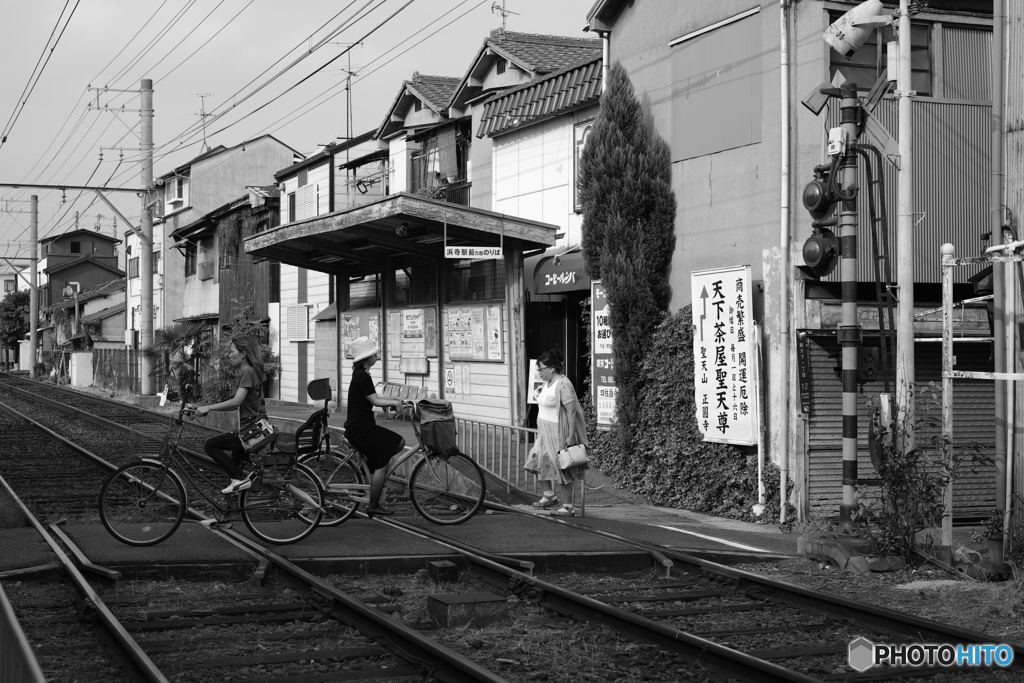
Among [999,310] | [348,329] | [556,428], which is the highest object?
[348,329]

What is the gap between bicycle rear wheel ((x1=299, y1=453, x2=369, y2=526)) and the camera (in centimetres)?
1045

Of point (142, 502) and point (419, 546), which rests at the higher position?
point (142, 502)

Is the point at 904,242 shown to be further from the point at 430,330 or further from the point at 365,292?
the point at 365,292

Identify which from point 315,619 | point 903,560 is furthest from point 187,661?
point 903,560

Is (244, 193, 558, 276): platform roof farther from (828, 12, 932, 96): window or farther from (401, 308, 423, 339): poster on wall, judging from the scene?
(828, 12, 932, 96): window

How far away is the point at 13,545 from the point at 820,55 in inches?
396

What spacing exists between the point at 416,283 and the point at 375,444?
10828 mm

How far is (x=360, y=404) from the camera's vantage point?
34.3 feet

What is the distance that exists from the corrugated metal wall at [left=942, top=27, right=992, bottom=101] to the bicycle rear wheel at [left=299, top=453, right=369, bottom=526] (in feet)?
28.0

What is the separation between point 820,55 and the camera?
12492 millimetres

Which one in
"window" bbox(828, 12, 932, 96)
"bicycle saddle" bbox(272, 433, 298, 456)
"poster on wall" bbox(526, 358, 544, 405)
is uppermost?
"window" bbox(828, 12, 932, 96)

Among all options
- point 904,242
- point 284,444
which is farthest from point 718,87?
point 284,444

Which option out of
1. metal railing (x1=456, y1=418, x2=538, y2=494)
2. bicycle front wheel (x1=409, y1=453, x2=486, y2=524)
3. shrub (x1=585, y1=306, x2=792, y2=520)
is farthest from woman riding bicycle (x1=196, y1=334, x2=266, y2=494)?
shrub (x1=585, y1=306, x2=792, y2=520)

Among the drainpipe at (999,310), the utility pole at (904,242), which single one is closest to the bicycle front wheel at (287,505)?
the utility pole at (904,242)
